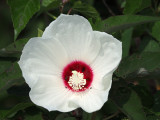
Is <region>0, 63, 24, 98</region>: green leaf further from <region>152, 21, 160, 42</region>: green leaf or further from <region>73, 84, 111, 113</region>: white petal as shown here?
<region>152, 21, 160, 42</region>: green leaf

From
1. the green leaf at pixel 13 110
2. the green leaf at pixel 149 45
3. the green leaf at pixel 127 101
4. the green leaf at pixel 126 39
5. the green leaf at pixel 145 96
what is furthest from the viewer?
the green leaf at pixel 149 45

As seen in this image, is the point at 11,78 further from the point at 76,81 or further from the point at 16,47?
the point at 76,81

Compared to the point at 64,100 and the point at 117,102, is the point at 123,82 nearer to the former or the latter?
the point at 117,102

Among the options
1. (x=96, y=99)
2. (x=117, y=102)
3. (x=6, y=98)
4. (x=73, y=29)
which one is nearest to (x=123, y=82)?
(x=117, y=102)

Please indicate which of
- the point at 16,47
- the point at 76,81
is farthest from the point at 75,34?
the point at 16,47

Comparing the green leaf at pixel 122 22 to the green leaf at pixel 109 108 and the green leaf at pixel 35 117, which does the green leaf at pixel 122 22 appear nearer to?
the green leaf at pixel 109 108

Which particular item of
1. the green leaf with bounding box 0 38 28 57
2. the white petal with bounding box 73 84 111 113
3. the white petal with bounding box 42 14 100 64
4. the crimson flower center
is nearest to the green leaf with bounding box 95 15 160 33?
the white petal with bounding box 42 14 100 64

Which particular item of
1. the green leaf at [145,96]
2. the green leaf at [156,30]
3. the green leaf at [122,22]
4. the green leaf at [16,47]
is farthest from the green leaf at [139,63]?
the green leaf at [16,47]

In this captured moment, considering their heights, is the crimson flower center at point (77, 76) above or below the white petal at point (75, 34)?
below
